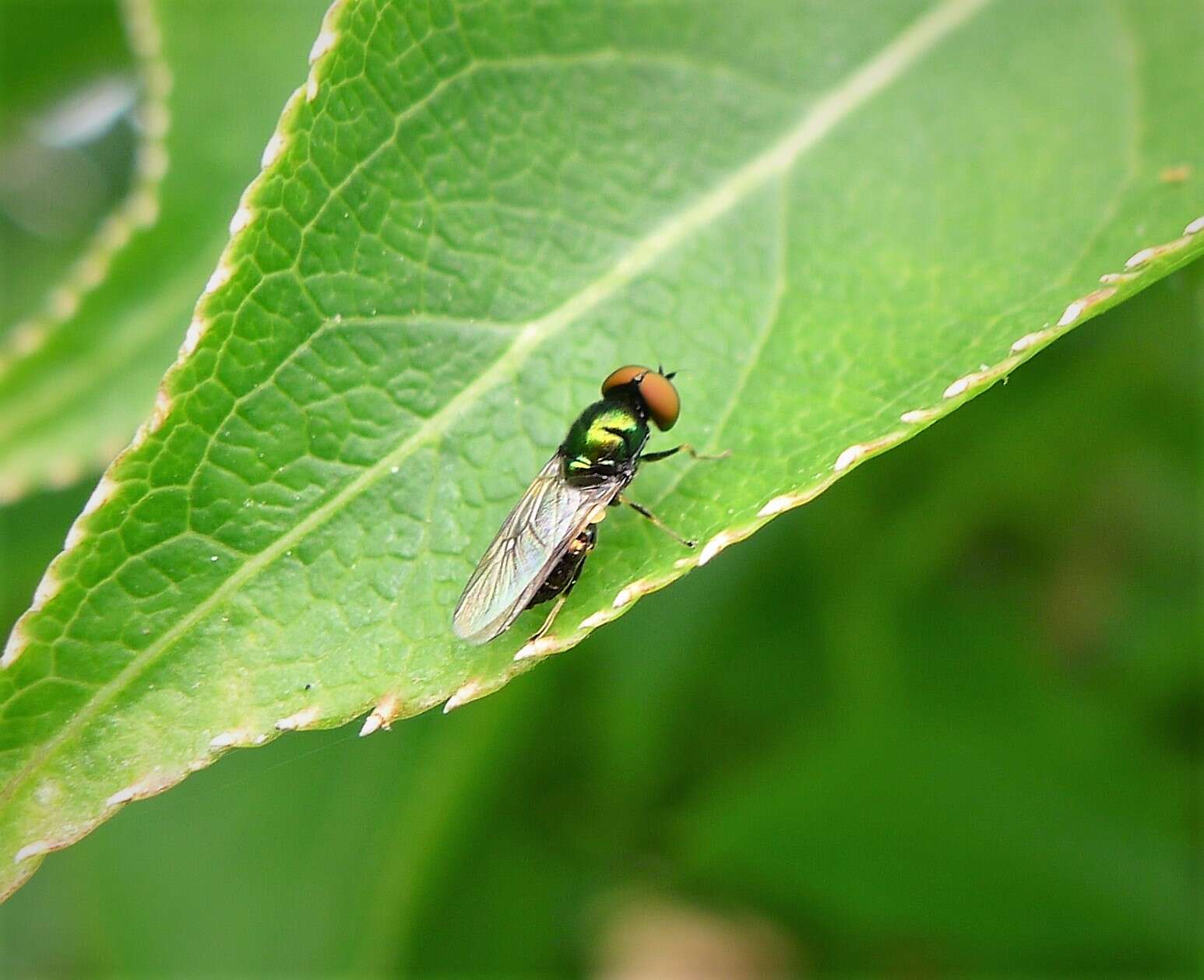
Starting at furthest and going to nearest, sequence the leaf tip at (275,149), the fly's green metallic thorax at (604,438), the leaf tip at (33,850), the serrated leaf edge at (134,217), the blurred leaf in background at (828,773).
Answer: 1. the blurred leaf in background at (828,773)
2. the serrated leaf edge at (134,217)
3. the fly's green metallic thorax at (604,438)
4. the leaf tip at (275,149)
5. the leaf tip at (33,850)

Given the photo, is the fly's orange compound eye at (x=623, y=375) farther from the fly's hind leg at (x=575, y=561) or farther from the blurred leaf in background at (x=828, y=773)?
the blurred leaf in background at (x=828, y=773)

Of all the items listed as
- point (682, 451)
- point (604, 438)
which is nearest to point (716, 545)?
point (682, 451)

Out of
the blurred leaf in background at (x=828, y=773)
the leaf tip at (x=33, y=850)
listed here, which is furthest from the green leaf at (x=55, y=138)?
the leaf tip at (x=33, y=850)

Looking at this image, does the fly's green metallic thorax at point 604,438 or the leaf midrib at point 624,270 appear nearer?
the leaf midrib at point 624,270

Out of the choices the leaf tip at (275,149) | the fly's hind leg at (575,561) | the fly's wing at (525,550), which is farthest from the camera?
the fly's hind leg at (575,561)

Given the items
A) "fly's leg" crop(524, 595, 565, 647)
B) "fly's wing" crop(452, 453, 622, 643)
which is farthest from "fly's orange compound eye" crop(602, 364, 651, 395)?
"fly's leg" crop(524, 595, 565, 647)

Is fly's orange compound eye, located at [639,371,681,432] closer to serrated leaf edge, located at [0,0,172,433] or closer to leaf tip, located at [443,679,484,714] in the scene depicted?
leaf tip, located at [443,679,484,714]

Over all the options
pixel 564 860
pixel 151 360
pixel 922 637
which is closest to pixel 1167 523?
pixel 922 637
